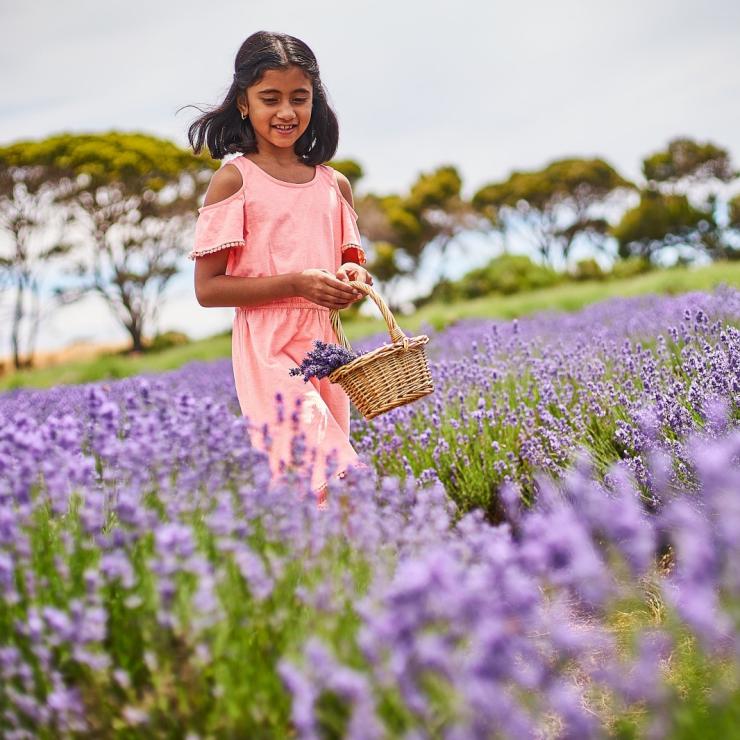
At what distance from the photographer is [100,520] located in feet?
5.11

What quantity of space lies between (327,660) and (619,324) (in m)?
4.86

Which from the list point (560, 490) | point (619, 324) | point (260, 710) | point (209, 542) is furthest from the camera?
point (619, 324)

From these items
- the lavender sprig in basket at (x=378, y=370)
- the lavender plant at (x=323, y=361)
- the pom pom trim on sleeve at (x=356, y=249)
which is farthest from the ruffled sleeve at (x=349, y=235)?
the lavender plant at (x=323, y=361)

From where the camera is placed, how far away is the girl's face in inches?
109

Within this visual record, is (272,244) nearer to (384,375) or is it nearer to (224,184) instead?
(224,184)

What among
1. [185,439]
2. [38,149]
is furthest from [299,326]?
[38,149]

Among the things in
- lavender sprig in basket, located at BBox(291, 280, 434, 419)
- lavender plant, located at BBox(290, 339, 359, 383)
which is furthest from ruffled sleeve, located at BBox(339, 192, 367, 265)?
lavender plant, located at BBox(290, 339, 359, 383)

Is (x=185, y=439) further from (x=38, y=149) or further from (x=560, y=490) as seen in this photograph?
(x=38, y=149)

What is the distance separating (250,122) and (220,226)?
55 cm

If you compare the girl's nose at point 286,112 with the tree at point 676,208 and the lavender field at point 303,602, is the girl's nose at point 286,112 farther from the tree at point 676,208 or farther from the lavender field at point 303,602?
the tree at point 676,208

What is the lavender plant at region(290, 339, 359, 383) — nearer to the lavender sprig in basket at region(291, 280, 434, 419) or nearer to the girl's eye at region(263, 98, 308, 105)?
the lavender sprig in basket at region(291, 280, 434, 419)

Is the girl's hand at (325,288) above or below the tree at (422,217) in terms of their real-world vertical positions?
below

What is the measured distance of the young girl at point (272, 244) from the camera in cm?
266

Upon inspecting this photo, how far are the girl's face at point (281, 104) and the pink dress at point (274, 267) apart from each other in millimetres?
145
